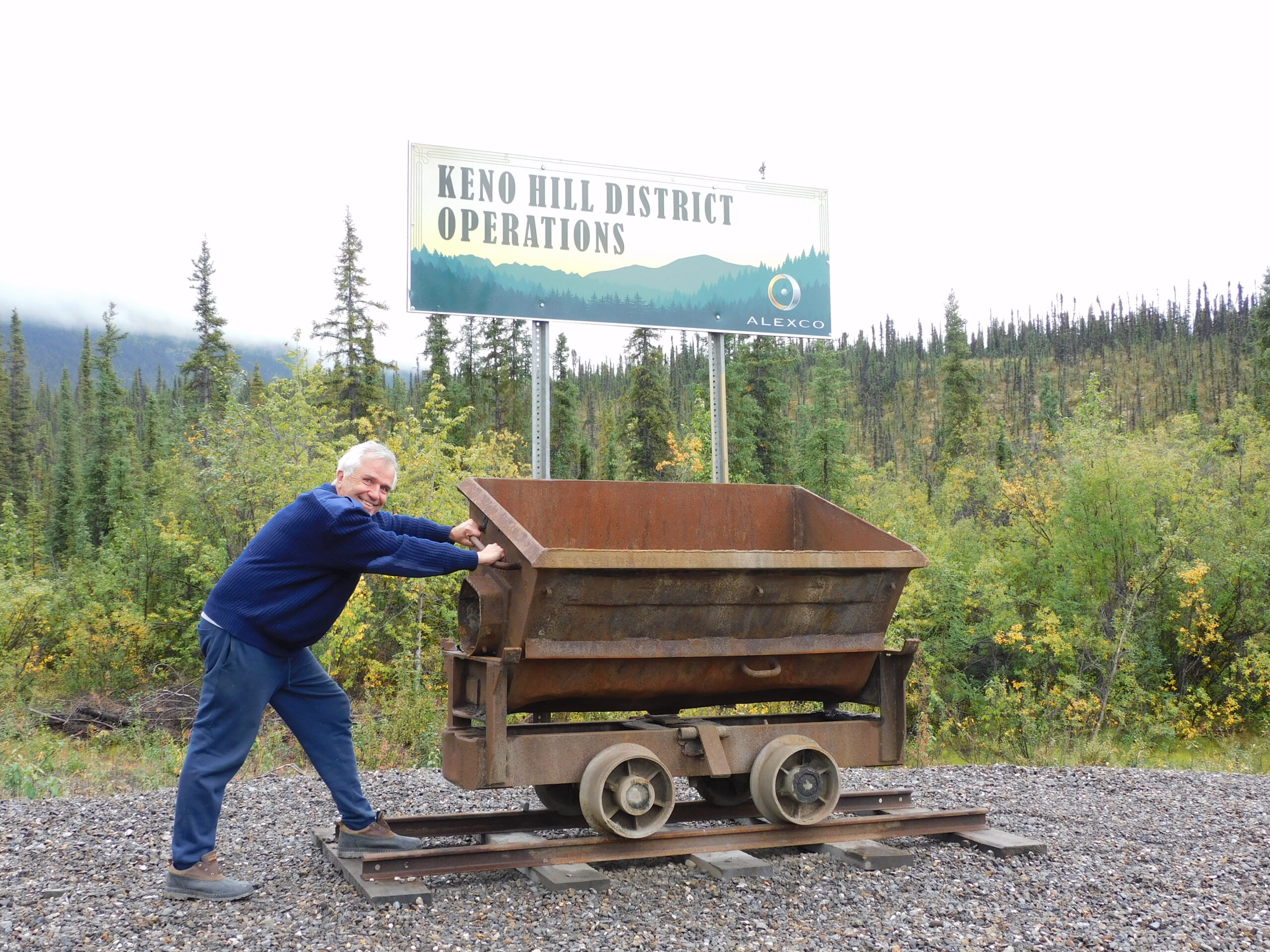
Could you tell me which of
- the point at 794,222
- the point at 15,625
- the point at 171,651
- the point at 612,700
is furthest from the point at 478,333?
the point at 612,700

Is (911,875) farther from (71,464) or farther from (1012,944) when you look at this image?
(71,464)

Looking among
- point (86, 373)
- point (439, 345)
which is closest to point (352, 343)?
point (439, 345)

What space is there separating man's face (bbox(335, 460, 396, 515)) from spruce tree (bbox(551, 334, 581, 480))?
49.6m

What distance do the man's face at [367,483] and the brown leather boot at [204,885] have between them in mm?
1823

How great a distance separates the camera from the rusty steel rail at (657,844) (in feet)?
15.4

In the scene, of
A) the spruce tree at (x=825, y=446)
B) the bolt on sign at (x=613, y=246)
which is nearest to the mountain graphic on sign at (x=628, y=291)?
the bolt on sign at (x=613, y=246)

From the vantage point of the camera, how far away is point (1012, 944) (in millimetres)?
4129

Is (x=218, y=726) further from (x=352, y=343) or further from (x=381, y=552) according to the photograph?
(x=352, y=343)

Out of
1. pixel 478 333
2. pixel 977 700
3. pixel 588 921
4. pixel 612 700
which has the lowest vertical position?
pixel 977 700

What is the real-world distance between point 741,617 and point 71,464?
7560 cm

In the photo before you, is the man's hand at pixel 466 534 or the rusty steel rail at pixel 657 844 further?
the man's hand at pixel 466 534

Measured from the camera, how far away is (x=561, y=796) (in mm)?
5715

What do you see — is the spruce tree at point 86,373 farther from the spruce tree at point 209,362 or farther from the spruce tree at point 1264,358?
the spruce tree at point 1264,358

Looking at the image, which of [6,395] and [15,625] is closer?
[15,625]
